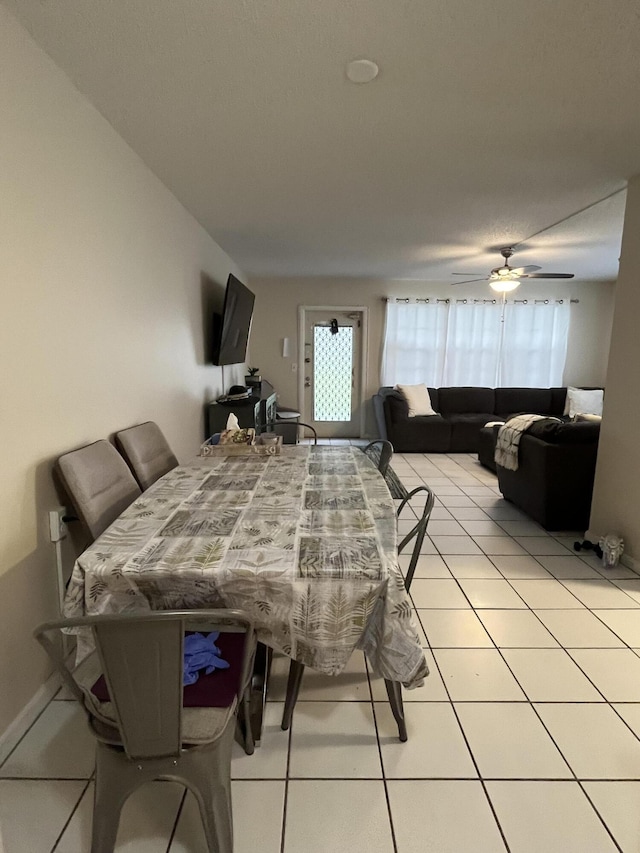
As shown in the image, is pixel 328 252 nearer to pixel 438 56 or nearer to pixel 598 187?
pixel 598 187

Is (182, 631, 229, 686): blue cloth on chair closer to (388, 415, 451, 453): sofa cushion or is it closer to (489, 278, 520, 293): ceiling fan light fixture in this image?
(489, 278, 520, 293): ceiling fan light fixture

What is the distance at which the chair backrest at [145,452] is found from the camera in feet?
7.04

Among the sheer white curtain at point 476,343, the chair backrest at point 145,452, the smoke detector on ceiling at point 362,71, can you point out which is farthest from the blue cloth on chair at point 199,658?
the sheer white curtain at point 476,343

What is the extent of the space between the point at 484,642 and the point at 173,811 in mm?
1401

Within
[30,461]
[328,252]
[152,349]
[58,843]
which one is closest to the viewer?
[58,843]

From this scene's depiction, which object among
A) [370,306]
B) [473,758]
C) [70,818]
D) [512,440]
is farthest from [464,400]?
[70,818]

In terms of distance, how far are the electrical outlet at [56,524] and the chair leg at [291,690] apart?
98cm

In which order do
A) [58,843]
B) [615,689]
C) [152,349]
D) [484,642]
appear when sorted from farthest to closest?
[152,349], [484,642], [615,689], [58,843]

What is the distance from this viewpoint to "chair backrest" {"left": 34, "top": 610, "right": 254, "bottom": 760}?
3.06ft

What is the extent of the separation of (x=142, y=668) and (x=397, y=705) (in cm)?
92

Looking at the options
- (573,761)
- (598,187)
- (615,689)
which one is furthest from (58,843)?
(598,187)

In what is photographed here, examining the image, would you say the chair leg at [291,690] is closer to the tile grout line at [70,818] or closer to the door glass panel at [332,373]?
the tile grout line at [70,818]

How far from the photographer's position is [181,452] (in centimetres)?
326

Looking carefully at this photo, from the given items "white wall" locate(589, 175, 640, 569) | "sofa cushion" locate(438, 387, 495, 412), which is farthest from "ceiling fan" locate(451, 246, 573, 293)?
"sofa cushion" locate(438, 387, 495, 412)
